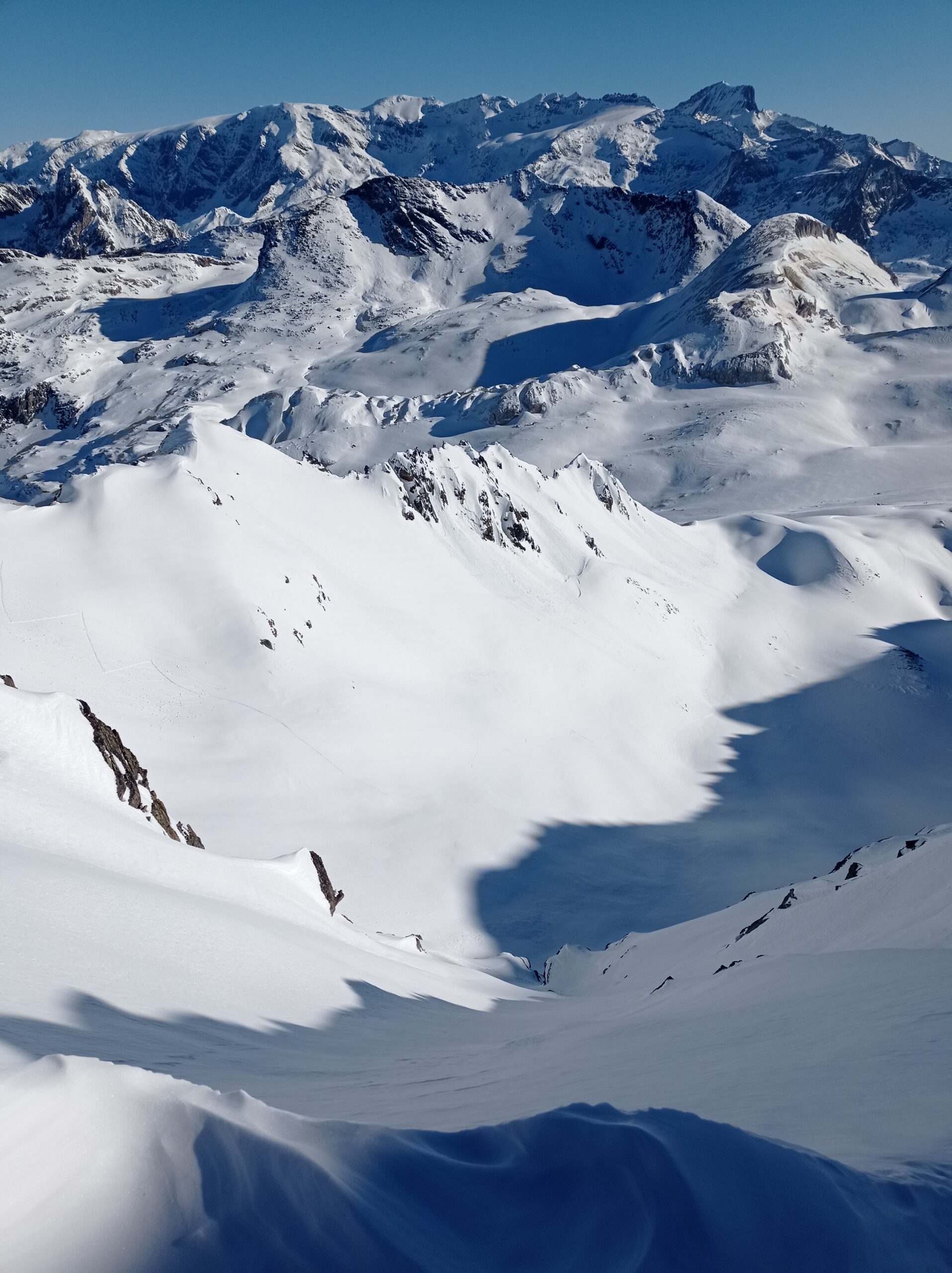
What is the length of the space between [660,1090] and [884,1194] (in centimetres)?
185

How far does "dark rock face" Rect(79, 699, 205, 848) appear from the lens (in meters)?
12.5

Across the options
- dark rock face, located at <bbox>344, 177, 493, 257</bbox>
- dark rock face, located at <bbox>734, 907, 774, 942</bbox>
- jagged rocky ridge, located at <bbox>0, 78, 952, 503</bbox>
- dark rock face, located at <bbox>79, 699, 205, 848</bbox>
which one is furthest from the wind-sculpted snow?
dark rock face, located at <bbox>344, 177, 493, 257</bbox>

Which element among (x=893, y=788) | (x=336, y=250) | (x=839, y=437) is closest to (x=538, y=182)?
(x=336, y=250)

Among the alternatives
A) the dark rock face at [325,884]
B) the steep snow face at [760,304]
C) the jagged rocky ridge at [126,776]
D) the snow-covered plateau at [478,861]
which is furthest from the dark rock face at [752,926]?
the steep snow face at [760,304]

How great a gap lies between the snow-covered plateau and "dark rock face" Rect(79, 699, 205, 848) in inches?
4.1

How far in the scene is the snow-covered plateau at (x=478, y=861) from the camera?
2809 millimetres

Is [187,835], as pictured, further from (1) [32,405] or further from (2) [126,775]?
(1) [32,405]

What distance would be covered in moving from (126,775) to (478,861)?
37.9ft

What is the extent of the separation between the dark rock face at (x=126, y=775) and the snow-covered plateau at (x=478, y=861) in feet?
0.34

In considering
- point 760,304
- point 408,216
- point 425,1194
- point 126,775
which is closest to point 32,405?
point 408,216

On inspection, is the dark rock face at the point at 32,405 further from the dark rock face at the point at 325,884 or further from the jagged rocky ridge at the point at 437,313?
the dark rock face at the point at 325,884

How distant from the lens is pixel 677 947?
50.4 ft

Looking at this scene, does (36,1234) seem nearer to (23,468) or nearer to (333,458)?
(333,458)

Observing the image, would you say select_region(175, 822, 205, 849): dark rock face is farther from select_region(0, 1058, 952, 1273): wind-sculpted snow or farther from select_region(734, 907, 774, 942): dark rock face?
select_region(0, 1058, 952, 1273): wind-sculpted snow
